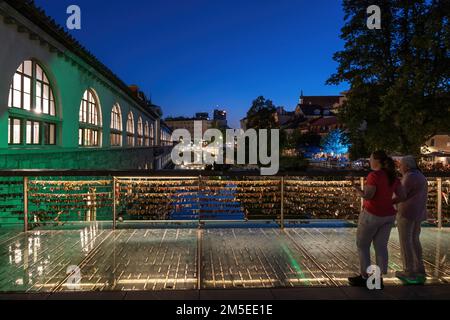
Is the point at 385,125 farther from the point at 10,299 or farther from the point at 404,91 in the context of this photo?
the point at 10,299

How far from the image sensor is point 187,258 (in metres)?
6.06

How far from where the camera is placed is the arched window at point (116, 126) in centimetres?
2383

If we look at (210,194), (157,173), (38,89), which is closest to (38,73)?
(38,89)

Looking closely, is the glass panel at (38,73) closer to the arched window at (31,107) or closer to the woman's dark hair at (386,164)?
the arched window at (31,107)

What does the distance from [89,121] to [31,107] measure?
6.26 m

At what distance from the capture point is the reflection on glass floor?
5.02 meters

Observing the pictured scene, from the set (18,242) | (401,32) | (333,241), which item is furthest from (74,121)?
(401,32)

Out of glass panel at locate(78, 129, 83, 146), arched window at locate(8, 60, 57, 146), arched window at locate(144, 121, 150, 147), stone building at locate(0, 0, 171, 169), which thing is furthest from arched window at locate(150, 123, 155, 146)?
arched window at locate(8, 60, 57, 146)

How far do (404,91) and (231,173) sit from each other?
1207 cm

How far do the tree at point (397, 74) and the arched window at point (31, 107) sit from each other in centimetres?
1312

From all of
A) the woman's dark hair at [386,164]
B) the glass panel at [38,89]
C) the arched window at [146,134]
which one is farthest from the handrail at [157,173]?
the arched window at [146,134]

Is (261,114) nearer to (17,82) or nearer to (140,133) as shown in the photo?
(140,133)

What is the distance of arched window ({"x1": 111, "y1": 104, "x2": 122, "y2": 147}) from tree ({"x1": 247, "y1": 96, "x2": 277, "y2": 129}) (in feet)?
91.1

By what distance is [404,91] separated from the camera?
16312 millimetres
